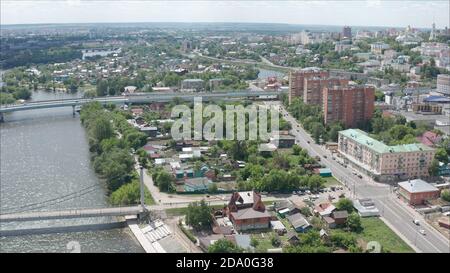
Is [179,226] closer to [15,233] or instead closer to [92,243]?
[92,243]

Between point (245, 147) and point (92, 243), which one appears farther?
point (245, 147)

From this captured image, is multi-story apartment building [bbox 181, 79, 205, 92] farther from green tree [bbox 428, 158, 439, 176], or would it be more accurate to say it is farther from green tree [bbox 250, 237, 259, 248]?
green tree [bbox 250, 237, 259, 248]

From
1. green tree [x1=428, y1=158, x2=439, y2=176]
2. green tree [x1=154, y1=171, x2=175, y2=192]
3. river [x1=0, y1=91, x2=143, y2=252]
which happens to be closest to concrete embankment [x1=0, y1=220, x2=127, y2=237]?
river [x1=0, y1=91, x2=143, y2=252]

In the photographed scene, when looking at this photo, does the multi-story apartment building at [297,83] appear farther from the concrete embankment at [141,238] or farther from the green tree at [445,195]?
the concrete embankment at [141,238]

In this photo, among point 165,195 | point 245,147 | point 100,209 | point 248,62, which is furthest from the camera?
point 248,62

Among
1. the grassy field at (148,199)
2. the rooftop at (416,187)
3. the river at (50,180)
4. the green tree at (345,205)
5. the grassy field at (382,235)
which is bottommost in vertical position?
the river at (50,180)

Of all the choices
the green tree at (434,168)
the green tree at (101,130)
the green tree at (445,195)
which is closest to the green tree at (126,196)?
the green tree at (101,130)
